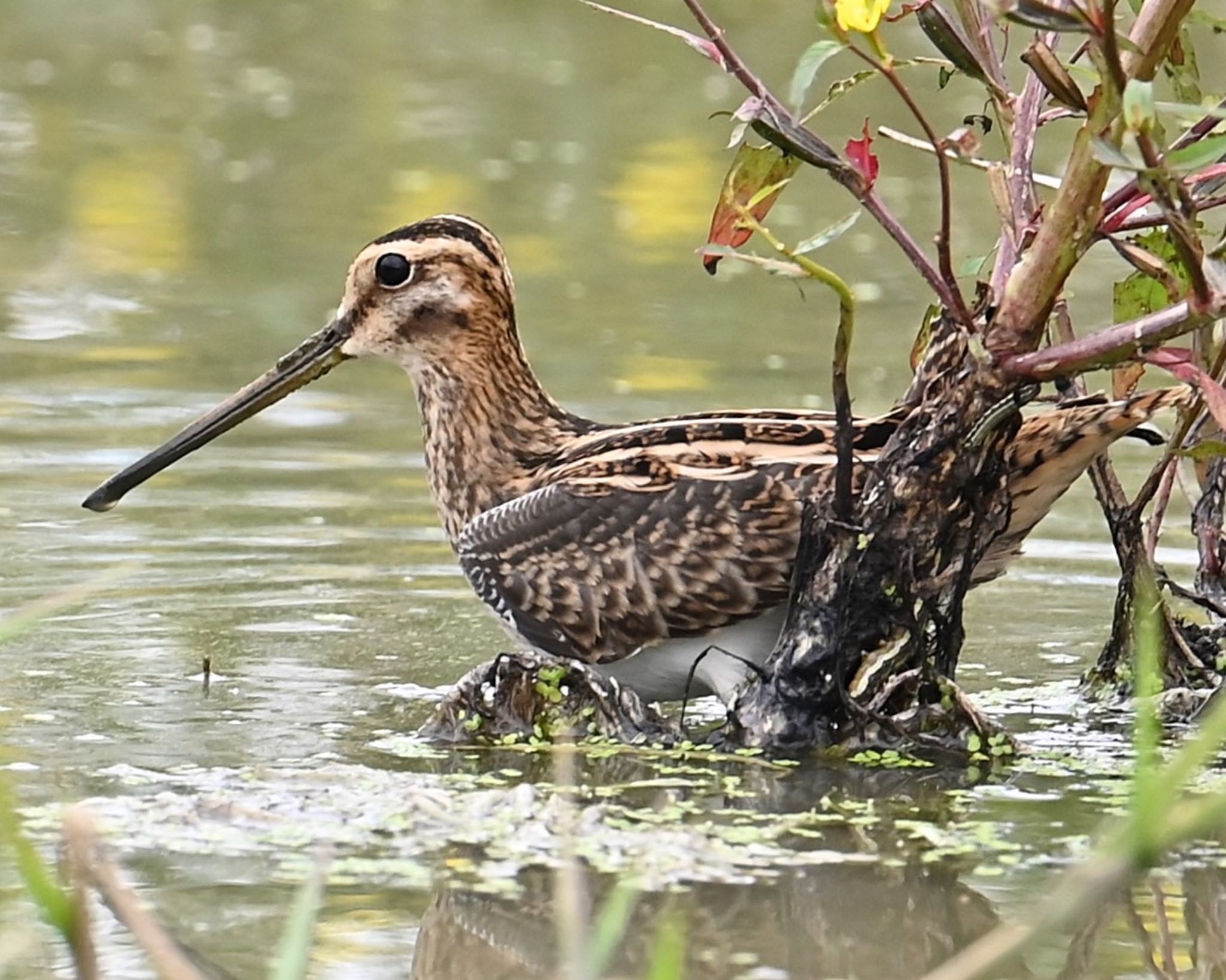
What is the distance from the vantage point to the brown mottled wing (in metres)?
5.42

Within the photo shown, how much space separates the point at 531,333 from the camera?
9.65 m

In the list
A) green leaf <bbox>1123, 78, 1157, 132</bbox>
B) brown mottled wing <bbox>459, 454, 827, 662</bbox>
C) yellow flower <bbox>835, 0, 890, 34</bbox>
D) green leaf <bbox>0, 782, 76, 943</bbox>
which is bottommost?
green leaf <bbox>0, 782, 76, 943</bbox>

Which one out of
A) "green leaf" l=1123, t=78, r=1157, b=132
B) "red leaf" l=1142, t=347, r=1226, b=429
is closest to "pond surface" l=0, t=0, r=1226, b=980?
"red leaf" l=1142, t=347, r=1226, b=429

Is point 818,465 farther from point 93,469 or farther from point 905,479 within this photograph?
point 93,469

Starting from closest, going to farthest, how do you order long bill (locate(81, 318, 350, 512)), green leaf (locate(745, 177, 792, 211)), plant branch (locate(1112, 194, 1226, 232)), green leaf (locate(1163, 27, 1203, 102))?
1. plant branch (locate(1112, 194, 1226, 232))
2. green leaf (locate(745, 177, 792, 211))
3. green leaf (locate(1163, 27, 1203, 102))
4. long bill (locate(81, 318, 350, 512))

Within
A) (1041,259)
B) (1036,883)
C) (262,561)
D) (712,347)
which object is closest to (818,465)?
(1041,259)

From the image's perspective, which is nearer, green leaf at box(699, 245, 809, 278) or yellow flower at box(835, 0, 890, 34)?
yellow flower at box(835, 0, 890, 34)

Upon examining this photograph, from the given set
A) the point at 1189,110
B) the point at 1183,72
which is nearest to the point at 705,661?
the point at 1183,72

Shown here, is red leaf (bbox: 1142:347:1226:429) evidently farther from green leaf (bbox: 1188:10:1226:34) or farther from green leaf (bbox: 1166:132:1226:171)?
green leaf (bbox: 1188:10:1226:34)

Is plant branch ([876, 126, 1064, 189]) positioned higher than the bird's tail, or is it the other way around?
plant branch ([876, 126, 1064, 189])

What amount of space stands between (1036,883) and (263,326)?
19.4 feet

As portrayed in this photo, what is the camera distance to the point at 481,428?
6238 millimetres

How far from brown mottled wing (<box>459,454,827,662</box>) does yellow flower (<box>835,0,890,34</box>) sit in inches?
48.6

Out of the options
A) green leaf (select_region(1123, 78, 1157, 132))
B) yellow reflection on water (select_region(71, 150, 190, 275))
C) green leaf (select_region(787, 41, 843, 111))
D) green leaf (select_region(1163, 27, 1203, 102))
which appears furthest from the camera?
yellow reflection on water (select_region(71, 150, 190, 275))
